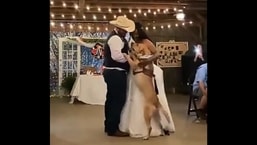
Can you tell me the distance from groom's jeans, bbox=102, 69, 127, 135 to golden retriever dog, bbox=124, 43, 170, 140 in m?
0.20

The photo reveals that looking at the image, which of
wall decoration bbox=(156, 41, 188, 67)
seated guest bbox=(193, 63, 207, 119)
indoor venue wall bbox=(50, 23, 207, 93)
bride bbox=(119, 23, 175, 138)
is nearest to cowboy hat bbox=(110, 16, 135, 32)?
bride bbox=(119, 23, 175, 138)

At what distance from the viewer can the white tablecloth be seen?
8500mm

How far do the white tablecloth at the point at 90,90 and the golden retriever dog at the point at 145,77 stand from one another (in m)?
3.37

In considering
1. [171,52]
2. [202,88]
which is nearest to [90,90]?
[171,52]

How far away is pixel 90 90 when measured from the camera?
862 centimetres

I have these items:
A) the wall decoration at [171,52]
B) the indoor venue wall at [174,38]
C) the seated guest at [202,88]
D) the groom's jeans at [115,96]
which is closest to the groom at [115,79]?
the groom's jeans at [115,96]

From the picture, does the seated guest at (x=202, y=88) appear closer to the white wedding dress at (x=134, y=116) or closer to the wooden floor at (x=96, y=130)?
the wooden floor at (x=96, y=130)

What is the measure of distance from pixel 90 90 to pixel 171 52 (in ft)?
9.51

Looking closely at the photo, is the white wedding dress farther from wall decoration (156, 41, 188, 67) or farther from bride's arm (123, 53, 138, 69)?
wall decoration (156, 41, 188, 67)

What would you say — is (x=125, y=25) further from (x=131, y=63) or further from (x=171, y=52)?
(x=171, y=52)

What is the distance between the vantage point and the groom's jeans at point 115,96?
504 cm
